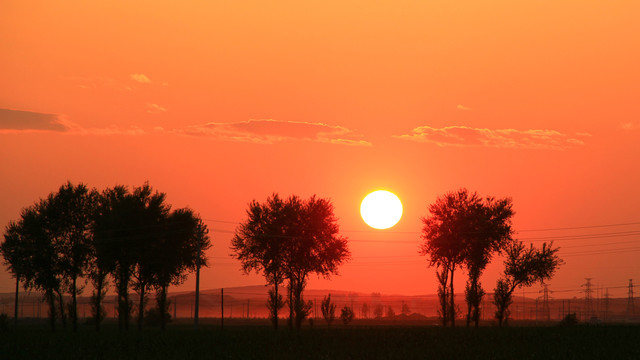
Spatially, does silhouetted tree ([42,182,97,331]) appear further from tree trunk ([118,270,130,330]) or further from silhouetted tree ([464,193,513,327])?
silhouetted tree ([464,193,513,327])

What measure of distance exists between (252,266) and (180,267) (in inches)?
403

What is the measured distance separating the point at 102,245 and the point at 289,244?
25410 mm

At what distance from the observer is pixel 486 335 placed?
6356 centimetres

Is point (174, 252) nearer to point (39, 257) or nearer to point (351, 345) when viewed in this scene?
point (39, 257)

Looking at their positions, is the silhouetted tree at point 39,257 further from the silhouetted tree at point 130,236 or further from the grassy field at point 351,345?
the grassy field at point 351,345

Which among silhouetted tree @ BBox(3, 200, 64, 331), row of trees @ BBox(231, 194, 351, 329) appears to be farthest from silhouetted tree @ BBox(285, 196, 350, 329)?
silhouetted tree @ BBox(3, 200, 64, 331)

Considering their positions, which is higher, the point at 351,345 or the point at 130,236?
the point at 130,236

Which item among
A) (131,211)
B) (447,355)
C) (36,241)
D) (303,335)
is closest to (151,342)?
(303,335)

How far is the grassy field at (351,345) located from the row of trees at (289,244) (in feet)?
133

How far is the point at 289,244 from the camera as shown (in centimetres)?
10981

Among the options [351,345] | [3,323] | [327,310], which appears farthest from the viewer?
[327,310]

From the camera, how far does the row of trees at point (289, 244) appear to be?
109688 mm

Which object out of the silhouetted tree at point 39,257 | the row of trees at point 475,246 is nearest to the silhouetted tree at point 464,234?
the row of trees at point 475,246

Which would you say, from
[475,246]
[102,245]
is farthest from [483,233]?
[102,245]
